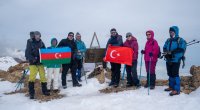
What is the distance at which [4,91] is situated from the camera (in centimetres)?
1423

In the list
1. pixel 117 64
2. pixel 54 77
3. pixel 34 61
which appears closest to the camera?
pixel 34 61

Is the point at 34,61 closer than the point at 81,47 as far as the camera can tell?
Yes

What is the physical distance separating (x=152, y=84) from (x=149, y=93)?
2.45ft

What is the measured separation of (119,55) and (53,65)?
→ 2.76 meters

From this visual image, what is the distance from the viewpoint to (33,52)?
1223 centimetres

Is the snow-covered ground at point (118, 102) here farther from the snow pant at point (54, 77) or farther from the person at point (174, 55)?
the snow pant at point (54, 77)

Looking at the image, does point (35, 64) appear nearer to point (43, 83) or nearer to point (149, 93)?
point (43, 83)

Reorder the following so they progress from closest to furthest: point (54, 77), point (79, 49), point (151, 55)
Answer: point (151, 55) → point (54, 77) → point (79, 49)

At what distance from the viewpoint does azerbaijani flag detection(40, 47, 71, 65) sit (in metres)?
12.5

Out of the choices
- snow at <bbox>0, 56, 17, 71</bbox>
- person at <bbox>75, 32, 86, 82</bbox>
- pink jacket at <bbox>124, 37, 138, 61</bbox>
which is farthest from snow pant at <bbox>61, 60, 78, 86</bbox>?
snow at <bbox>0, 56, 17, 71</bbox>

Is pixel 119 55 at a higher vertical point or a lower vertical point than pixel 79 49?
lower

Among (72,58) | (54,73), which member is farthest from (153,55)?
(54,73)

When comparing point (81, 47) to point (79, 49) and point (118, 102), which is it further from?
point (118, 102)

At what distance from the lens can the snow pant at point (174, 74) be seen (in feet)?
35.8
